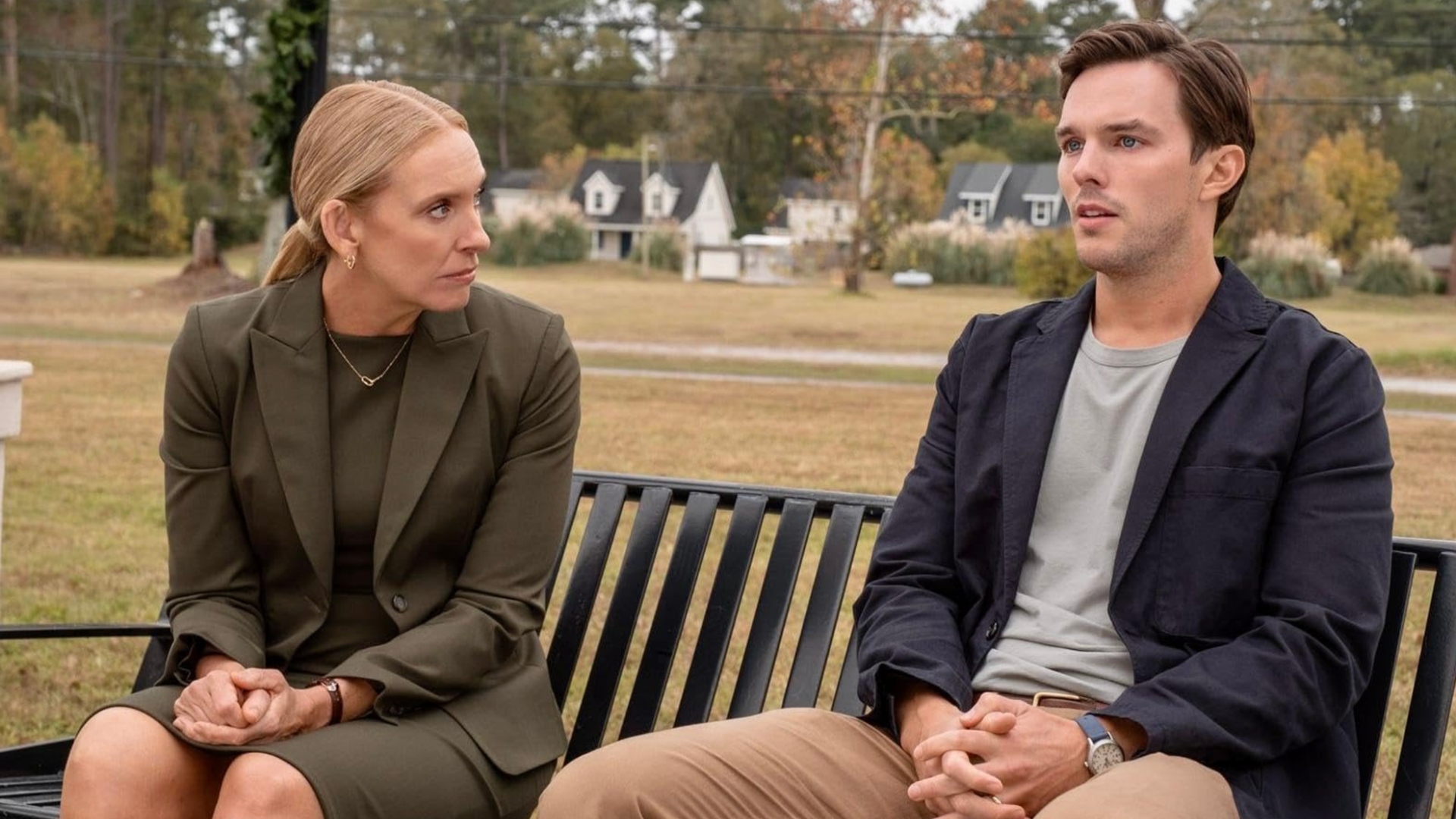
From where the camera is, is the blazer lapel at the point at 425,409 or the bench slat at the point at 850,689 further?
the bench slat at the point at 850,689

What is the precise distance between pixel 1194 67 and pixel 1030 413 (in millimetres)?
598

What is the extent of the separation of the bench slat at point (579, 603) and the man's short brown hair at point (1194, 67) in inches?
53.3

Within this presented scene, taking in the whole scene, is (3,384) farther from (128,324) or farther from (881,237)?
(128,324)

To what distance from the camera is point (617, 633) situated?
343 centimetres

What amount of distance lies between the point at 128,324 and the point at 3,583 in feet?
39.6

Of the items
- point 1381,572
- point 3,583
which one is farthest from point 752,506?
point 3,583

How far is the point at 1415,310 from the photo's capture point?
14.6 metres

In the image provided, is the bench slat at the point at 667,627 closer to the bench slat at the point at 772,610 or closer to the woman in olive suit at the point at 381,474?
the bench slat at the point at 772,610

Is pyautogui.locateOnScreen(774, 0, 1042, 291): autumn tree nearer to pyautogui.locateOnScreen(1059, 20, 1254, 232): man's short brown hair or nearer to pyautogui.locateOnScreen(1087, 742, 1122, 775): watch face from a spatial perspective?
pyautogui.locateOnScreen(1059, 20, 1254, 232): man's short brown hair

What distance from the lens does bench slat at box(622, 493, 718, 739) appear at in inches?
133

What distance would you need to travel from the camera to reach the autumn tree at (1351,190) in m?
14.7

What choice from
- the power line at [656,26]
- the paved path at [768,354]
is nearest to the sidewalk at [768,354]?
the paved path at [768,354]

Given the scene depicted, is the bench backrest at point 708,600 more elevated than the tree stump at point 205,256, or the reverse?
the bench backrest at point 708,600

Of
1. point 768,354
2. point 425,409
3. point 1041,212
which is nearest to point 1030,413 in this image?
point 425,409
